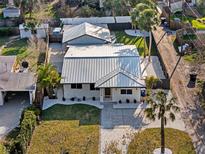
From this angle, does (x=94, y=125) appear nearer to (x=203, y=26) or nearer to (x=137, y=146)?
(x=137, y=146)

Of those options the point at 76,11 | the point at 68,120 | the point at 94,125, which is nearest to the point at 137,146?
the point at 94,125

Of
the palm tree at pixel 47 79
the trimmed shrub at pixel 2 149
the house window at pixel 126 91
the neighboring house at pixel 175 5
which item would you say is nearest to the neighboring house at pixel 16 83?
the palm tree at pixel 47 79

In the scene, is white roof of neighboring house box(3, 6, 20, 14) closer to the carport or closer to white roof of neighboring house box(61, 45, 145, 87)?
white roof of neighboring house box(61, 45, 145, 87)

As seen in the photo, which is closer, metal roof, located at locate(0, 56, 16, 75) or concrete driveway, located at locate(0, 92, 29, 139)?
concrete driveway, located at locate(0, 92, 29, 139)

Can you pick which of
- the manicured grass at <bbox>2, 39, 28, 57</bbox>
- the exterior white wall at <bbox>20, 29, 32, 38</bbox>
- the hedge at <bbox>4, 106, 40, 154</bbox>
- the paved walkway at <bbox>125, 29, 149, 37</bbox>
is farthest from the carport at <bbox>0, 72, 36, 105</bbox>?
the paved walkway at <bbox>125, 29, 149, 37</bbox>

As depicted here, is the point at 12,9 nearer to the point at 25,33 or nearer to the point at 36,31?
the point at 25,33
